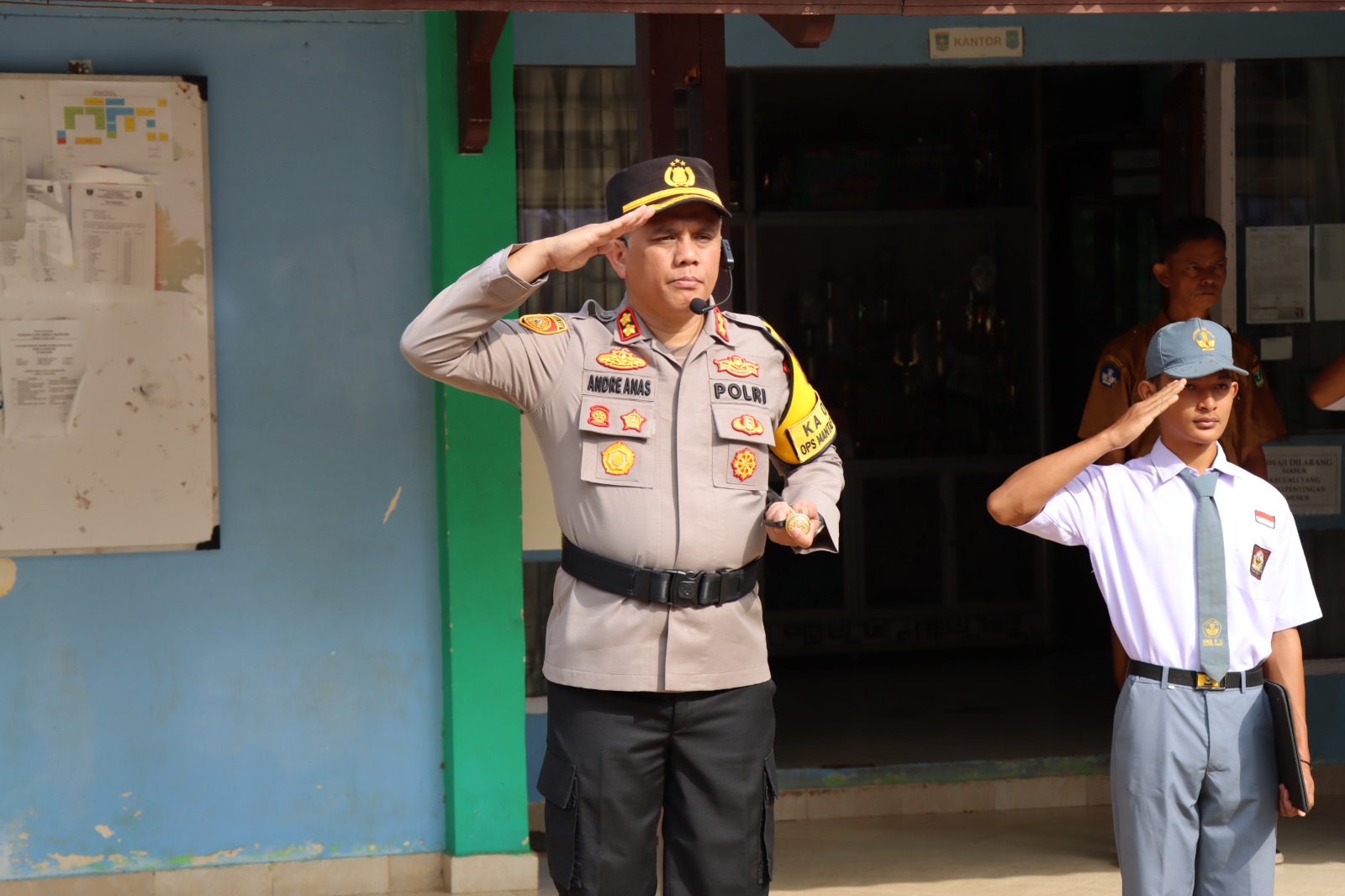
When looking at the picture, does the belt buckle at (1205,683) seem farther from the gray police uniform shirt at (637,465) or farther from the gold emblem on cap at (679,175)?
the gold emblem on cap at (679,175)

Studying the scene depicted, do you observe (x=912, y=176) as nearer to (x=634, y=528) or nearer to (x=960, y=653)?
(x=960, y=653)

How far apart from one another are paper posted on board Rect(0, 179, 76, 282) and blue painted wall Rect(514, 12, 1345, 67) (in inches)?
62.2

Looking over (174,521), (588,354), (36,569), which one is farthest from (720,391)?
(36,569)

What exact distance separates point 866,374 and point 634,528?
547 centimetres

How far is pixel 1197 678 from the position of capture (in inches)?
125

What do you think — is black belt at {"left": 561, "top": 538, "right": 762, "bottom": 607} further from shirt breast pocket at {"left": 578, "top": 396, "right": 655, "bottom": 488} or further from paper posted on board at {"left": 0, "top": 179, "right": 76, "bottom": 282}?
paper posted on board at {"left": 0, "top": 179, "right": 76, "bottom": 282}

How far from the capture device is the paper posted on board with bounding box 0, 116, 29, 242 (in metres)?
4.51

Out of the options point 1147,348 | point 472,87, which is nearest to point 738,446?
point 472,87

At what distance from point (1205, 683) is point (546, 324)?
1.55 metres

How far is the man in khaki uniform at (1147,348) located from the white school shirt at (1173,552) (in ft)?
4.72

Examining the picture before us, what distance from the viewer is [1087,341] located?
8.40 m

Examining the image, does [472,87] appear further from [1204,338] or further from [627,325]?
[1204,338]

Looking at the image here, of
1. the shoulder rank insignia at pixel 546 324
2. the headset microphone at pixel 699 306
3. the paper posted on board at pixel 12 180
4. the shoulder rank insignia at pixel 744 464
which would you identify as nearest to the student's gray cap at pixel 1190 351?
the shoulder rank insignia at pixel 744 464

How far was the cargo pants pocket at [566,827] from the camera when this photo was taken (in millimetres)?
2945
